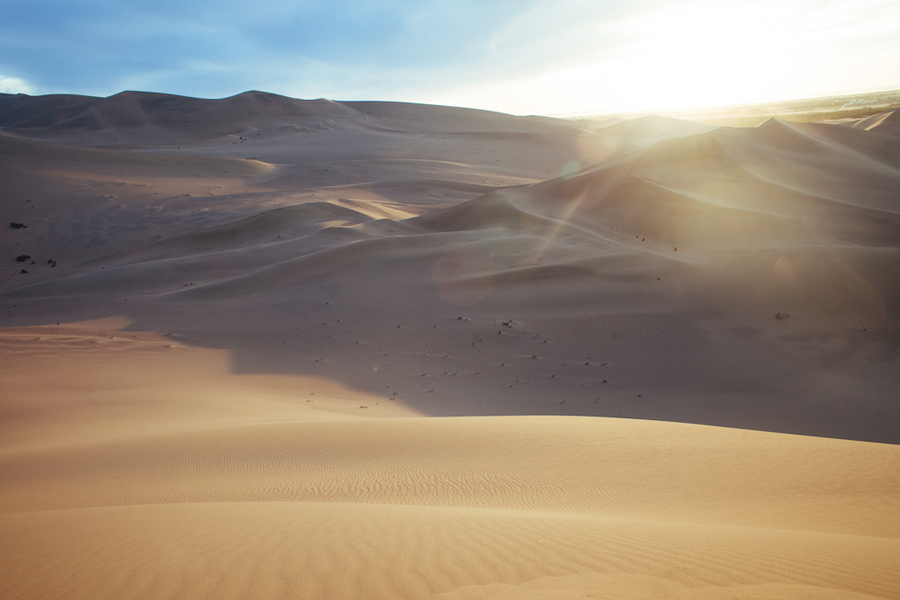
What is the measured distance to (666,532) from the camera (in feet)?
10.5

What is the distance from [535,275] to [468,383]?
17.4 feet

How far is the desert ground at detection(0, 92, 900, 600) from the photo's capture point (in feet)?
9.09

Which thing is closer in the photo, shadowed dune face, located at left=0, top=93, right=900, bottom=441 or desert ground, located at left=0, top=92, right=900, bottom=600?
desert ground, located at left=0, top=92, right=900, bottom=600

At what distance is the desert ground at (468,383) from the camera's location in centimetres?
277

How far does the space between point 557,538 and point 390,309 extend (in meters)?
9.66

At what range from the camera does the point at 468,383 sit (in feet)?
30.1

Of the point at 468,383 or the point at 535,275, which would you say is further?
the point at 535,275

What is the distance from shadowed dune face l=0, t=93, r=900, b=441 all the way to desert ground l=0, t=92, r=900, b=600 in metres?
0.09

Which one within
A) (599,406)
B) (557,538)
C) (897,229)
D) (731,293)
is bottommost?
(599,406)

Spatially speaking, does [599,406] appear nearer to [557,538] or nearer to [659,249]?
[557,538]

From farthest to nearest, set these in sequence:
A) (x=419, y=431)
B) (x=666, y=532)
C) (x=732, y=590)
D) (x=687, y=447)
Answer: (x=419, y=431)
(x=687, y=447)
(x=666, y=532)
(x=732, y=590)

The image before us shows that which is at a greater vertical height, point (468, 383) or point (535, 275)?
point (535, 275)

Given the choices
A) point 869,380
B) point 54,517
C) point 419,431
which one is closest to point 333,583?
point 54,517

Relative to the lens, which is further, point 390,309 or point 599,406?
point 390,309
